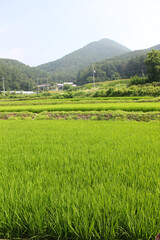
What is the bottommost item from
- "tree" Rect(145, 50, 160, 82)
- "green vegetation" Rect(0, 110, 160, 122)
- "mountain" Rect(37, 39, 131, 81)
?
"green vegetation" Rect(0, 110, 160, 122)

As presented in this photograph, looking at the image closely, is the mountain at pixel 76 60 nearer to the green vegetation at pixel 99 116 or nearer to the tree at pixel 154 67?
the tree at pixel 154 67

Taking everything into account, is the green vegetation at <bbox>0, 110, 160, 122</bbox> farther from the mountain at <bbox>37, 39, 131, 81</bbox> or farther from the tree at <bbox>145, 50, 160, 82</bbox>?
the mountain at <bbox>37, 39, 131, 81</bbox>

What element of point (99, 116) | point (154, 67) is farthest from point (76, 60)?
point (99, 116)

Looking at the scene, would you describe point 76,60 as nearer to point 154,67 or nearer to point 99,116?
point 154,67

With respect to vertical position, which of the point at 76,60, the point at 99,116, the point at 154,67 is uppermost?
the point at 76,60

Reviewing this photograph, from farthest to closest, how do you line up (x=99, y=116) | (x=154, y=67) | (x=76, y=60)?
1. (x=76, y=60)
2. (x=154, y=67)
3. (x=99, y=116)

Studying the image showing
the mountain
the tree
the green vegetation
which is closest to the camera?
the green vegetation

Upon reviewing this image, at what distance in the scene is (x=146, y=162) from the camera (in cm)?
221

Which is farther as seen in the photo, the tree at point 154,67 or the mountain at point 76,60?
the mountain at point 76,60

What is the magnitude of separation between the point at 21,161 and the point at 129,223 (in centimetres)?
183

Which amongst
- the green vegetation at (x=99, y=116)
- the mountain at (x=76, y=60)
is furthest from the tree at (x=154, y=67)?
the mountain at (x=76, y=60)

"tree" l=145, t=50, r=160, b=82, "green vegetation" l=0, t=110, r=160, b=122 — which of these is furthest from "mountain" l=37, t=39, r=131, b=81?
"green vegetation" l=0, t=110, r=160, b=122

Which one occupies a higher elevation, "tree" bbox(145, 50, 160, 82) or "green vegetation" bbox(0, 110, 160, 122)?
"tree" bbox(145, 50, 160, 82)

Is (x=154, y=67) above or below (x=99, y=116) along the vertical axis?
above
